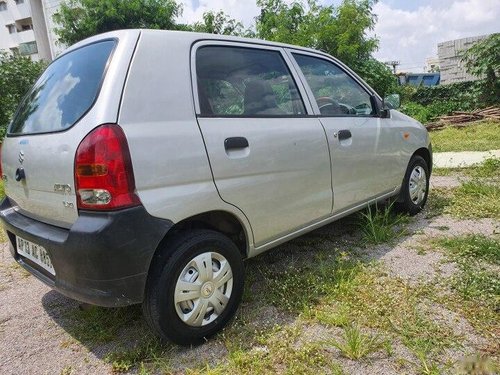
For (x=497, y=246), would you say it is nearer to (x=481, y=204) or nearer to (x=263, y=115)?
(x=481, y=204)

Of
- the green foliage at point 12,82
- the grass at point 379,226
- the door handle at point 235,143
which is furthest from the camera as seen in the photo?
the green foliage at point 12,82

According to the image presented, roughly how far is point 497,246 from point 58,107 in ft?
10.3

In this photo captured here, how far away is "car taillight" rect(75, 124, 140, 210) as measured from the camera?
68.7 inches

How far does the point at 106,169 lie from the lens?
174 cm

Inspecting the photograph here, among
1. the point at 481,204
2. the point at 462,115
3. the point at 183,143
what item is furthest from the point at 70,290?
the point at 462,115

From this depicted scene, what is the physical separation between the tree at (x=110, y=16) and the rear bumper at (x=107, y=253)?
21.6 m

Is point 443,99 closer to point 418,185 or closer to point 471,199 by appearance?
point 471,199

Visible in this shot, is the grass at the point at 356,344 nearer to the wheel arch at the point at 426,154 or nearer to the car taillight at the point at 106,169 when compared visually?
the car taillight at the point at 106,169

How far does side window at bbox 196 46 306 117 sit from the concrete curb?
185 inches

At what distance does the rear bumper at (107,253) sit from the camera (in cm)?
175

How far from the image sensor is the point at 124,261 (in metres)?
1.79

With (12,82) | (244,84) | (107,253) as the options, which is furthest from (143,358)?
(12,82)

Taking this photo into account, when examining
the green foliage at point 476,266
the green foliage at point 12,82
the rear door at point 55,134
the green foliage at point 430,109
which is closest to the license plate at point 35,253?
the rear door at point 55,134

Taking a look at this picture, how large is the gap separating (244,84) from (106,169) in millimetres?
1126
